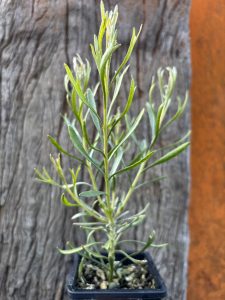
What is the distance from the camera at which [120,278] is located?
1.09 m

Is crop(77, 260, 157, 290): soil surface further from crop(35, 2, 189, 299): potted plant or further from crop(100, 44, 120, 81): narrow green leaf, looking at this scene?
crop(100, 44, 120, 81): narrow green leaf

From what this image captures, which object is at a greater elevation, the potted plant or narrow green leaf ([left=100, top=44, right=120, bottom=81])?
narrow green leaf ([left=100, top=44, right=120, bottom=81])

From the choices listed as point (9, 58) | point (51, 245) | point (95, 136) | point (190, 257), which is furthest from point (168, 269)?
point (9, 58)

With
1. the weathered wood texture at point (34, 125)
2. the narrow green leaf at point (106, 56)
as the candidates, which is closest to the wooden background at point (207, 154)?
the weathered wood texture at point (34, 125)

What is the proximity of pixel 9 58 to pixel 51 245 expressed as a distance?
1.97 ft

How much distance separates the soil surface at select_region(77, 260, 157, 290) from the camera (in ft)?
3.44

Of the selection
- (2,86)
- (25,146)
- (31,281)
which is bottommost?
(31,281)

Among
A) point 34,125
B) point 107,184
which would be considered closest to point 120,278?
point 107,184

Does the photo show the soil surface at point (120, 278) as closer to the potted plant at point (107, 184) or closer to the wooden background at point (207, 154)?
the potted plant at point (107, 184)

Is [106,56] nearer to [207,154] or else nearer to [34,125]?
[34,125]

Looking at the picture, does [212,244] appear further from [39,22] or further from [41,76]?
[39,22]

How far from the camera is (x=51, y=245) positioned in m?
1.29

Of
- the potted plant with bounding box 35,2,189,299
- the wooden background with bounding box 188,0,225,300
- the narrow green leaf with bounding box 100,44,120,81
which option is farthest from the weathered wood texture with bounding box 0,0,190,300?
the narrow green leaf with bounding box 100,44,120,81

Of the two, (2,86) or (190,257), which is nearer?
Answer: (2,86)
